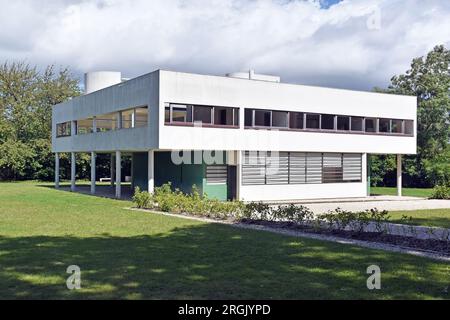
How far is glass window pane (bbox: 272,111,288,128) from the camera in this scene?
27.1 meters

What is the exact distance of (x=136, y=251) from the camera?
10.4 m

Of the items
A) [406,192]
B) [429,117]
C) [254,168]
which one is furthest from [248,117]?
[429,117]

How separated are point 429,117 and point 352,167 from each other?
1851 centimetres

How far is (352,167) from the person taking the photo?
31.1 meters

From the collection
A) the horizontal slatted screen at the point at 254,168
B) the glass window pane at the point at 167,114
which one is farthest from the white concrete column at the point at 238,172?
the glass window pane at the point at 167,114

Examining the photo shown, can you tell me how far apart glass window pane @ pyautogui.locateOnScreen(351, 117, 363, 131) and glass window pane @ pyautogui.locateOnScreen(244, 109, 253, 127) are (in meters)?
7.53

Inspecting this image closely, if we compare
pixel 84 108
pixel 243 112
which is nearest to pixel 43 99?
pixel 84 108

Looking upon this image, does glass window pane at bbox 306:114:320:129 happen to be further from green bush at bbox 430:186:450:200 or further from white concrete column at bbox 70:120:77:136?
white concrete column at bbox 70:120:77:136

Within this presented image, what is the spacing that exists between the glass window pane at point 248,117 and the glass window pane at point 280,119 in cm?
155

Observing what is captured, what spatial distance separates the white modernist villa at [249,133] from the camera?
2391 cm

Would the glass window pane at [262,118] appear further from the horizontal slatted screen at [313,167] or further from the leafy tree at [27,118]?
the leafy tree at [27,118]

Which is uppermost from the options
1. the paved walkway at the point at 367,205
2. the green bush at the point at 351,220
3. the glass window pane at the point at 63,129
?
the glass window pane at the point at 63,129

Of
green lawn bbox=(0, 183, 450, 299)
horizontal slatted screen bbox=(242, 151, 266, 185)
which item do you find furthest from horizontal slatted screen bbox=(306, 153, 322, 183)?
green lawn bbox=(0, 183, 450, 299)
